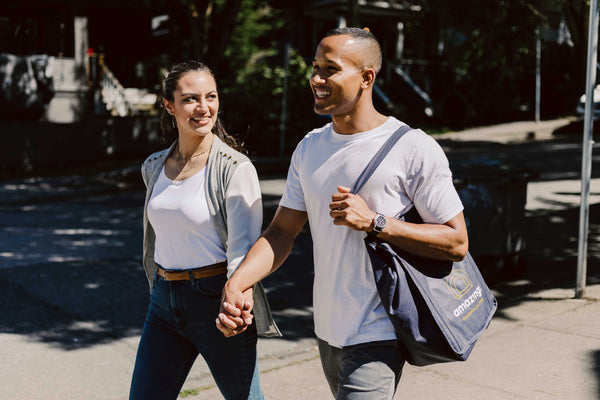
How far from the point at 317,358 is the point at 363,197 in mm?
2917

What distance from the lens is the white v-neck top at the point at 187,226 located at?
117 inches

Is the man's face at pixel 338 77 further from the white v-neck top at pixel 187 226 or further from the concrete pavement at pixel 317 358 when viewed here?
the concrete pavement at pixel 317 358

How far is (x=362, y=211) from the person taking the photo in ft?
7.78

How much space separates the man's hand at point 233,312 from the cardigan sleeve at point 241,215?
196 millimetres

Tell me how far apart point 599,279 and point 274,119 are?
14239mm

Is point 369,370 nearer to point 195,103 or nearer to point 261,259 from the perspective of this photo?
point 261,259

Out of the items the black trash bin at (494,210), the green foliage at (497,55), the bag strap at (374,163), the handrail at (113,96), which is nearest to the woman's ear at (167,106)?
the bag strap at (374,163)

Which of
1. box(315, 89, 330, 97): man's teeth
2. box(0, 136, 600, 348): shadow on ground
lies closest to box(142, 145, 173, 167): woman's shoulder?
box(315, 89, 330, 97): man's teeth

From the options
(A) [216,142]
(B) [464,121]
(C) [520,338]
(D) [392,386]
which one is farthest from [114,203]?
(B) [464,121]

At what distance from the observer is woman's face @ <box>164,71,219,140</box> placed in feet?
10.1

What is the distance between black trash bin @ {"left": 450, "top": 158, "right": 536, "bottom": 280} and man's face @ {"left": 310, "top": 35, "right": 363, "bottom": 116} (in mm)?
4316

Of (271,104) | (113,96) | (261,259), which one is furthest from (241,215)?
(113,96)

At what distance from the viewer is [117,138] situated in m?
19.5

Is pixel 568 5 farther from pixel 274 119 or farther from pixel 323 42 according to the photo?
pixel 274 119
